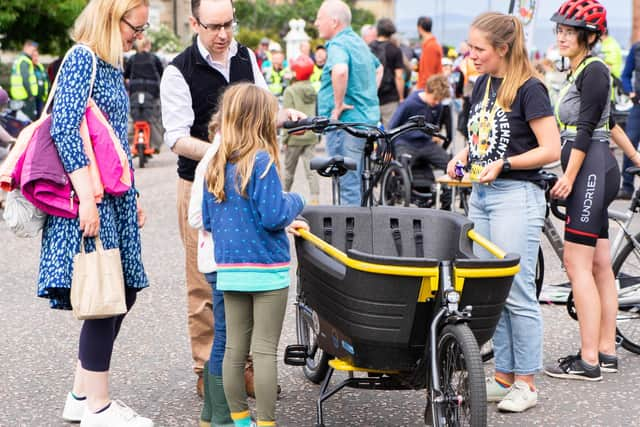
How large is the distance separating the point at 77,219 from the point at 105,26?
0.78 m

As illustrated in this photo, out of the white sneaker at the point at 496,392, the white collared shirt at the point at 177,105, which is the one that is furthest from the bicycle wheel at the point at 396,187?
the white collared shirt at the point at 177,105

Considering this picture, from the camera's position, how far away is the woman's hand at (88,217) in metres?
4.12

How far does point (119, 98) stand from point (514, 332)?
2042mm

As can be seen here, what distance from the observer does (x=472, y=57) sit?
15.4ft

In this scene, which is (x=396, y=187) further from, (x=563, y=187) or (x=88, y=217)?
(x=88, y=217)

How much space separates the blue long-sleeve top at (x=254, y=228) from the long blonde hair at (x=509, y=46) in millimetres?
1145

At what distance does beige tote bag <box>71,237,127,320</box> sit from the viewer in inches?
163

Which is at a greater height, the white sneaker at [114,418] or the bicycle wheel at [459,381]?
the bicycle wheel at [459,381]

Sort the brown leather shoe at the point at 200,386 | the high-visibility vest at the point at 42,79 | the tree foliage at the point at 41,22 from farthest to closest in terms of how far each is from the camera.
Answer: the tree foliage at the point at 41,22, the high-visibility vest at the point at 42,79, the brown leather shoe at the point at 200,386

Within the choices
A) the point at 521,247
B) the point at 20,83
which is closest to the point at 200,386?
the point at 521,247

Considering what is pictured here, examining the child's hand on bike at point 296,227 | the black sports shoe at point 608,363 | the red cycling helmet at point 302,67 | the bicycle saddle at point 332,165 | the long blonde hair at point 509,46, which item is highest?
the long blonde hair at point 509,46

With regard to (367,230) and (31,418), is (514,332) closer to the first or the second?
(367,230)

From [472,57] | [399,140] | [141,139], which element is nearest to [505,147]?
[472,57]

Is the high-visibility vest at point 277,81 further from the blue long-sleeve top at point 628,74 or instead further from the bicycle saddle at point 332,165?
the bicycle saddle at point 332,165
